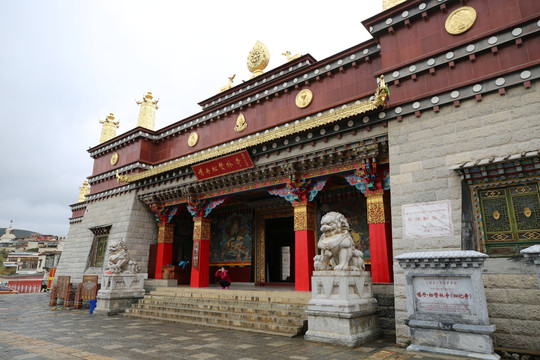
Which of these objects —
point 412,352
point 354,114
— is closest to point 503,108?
point 354,114

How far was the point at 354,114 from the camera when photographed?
823 cm

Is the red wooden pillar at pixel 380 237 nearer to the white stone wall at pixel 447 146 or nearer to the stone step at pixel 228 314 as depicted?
the white stone wall at pixel 447 146

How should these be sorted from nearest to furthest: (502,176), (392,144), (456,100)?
(502,176), (456,100), (392,144)

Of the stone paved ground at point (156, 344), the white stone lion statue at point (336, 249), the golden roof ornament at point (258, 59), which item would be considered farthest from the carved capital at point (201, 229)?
the white stone lion statue at point (336, 249)

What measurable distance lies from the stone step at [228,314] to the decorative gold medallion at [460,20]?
23.4 feet

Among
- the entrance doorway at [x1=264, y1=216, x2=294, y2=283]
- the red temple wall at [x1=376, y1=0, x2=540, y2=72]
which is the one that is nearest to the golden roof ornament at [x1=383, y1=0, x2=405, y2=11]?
the red temple wall at [x1=376, y1=0, x2=540, y2=72]

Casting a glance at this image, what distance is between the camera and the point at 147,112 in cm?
1659

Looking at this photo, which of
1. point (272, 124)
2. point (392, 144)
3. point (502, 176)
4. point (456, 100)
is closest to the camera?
point (502, 176)

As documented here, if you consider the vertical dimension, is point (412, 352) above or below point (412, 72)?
below

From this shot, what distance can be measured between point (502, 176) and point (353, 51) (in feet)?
19.3

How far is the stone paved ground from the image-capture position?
5.31m

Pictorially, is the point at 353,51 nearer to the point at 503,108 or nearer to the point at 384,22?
the point at 384,22

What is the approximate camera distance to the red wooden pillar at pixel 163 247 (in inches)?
552

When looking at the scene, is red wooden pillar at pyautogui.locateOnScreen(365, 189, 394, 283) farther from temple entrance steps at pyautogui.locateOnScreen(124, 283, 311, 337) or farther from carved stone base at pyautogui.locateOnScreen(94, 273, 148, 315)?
carved stone base at pyautogui.locateOnScreen(94, 273, 148, 315)
